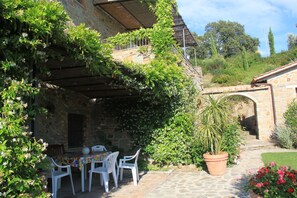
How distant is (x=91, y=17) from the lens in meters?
10.6

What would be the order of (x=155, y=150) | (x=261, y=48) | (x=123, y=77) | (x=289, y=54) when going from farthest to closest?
(x=261, y=48) → (x=289, y=54) → (x=155, y=150) → (x=123, y=77)

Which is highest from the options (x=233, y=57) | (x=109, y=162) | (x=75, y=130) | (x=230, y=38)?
(x=230, y=38)

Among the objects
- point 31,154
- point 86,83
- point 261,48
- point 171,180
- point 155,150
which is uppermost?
point 261,48

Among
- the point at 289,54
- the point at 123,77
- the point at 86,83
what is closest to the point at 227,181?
the point at 123,77

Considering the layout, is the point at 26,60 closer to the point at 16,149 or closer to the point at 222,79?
the point at 16,149

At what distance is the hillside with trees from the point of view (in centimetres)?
2558

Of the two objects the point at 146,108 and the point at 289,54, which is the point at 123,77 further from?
the point at 289,54

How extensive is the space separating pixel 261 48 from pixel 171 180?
122 ft

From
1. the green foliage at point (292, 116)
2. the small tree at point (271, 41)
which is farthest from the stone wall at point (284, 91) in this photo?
the small tree at point (271, 41)

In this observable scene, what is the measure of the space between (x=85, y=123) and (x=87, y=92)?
137 centimetres

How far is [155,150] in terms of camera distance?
8531 mm

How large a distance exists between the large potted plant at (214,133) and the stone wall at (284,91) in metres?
7.50

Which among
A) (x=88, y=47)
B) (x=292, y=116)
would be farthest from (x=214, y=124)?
(x=292, y=116)

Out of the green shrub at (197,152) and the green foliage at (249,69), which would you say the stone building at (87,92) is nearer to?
the green shrub at (197,152)
